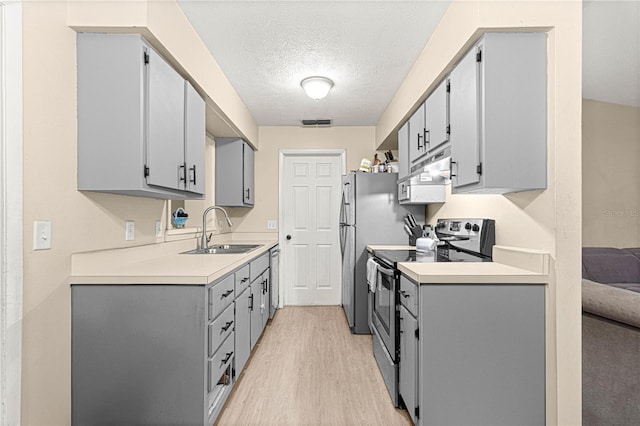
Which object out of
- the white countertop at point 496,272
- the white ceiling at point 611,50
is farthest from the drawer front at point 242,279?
the white ceiling at point 611,50

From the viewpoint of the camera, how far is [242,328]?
2.40 metres

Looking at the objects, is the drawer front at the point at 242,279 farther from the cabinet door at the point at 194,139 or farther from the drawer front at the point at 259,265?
the cabinet door at the point at 194,139

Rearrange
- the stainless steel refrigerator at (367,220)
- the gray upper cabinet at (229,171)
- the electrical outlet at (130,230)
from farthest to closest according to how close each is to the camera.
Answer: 1. the gray upper cabinet at (229,171)
2. the stainless steel refrigerator at (367,220)
3. the electrical outlet at (130,230)

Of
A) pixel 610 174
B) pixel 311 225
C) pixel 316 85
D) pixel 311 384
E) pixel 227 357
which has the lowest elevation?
pixel 311 384

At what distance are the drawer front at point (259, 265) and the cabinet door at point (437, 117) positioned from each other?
161cm

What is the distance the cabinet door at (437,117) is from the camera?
2.15 metres

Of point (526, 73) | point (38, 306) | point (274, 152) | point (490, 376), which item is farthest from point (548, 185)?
point (274, 152)

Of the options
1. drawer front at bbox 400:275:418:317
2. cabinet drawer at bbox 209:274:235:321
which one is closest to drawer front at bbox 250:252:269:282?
cabinet drawer at bbox 209:274:235:321

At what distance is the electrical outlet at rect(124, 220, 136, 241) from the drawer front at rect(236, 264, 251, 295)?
26.7 inches

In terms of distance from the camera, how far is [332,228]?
458 centimetres

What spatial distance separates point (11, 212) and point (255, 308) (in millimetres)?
1853

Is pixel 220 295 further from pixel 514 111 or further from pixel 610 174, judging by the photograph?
pixel 610 174

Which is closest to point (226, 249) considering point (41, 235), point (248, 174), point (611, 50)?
point (248, 174)

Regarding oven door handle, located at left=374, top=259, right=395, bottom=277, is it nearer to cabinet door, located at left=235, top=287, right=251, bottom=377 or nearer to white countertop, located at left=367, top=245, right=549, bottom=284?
white countertop, located at left=367, top=245, right=549, bottom=284
